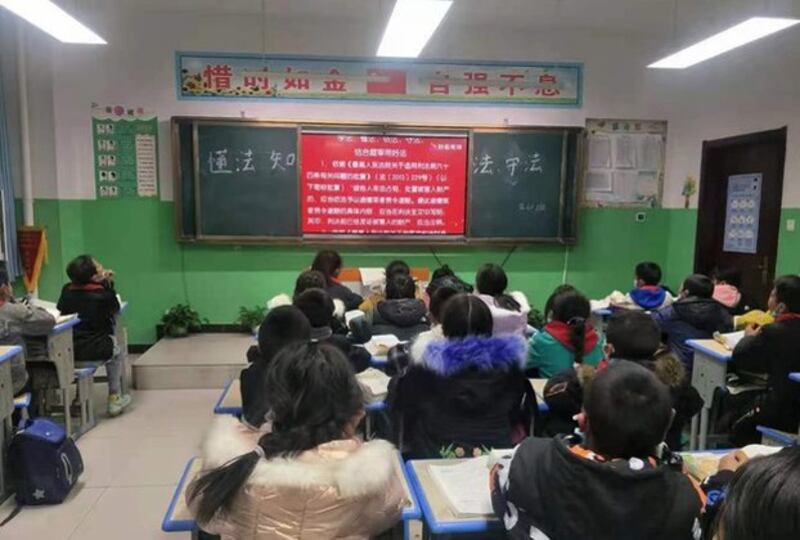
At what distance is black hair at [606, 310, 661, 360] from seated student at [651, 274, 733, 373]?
1746 mm

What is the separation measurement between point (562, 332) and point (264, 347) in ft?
4.35

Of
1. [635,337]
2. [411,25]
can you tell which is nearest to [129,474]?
[635,337]

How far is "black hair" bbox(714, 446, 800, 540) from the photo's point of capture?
2.01 feet

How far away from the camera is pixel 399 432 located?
2285 millimetres

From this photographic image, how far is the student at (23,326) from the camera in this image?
9.92 feet

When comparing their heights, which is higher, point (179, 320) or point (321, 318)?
point (321, 318)

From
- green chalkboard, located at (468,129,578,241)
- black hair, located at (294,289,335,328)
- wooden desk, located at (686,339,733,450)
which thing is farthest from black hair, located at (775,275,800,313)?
green chalkboard, located at (468,129,578,241)

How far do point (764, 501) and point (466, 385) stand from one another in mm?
1417

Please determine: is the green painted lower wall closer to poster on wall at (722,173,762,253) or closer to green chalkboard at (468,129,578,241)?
green chalkboard at (468,129,578,241)

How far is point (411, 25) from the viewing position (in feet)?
12.2

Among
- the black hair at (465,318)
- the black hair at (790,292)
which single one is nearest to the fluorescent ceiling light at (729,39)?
Answer: the black hair at (790,292)

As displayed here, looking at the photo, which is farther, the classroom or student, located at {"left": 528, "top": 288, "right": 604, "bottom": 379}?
the classroom

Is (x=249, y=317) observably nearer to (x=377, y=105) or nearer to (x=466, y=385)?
(x=377, y=105)

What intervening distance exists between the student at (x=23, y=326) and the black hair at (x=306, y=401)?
2.29m
